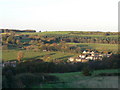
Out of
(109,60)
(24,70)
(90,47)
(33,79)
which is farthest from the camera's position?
(90,47)

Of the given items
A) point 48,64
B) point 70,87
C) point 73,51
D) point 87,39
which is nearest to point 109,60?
point 48,64

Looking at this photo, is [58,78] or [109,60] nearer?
[58,78]

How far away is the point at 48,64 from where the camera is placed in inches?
730

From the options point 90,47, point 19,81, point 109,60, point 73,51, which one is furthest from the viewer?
point 90,47

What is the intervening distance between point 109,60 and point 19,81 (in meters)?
10.9

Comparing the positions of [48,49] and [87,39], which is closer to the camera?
[48,49]

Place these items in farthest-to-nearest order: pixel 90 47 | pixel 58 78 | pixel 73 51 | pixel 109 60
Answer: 1. pixel 90 47
2. pixel 73 51
3. pixel 109 60
4. pixel 58 78

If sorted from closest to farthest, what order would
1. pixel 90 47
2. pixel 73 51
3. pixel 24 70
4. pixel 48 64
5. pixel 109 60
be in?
pixel 24 70, pixel 48 64, pixel 109 60, pixel 73 51, pixel 90 47

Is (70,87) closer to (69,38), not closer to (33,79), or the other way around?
(33,79)

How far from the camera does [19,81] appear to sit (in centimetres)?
1238

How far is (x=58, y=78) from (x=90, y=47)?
115ft

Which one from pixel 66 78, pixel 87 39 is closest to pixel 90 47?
pixel 87 39

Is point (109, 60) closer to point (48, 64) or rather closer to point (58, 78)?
point (48, 64)

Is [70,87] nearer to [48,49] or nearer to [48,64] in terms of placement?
[48,64]
